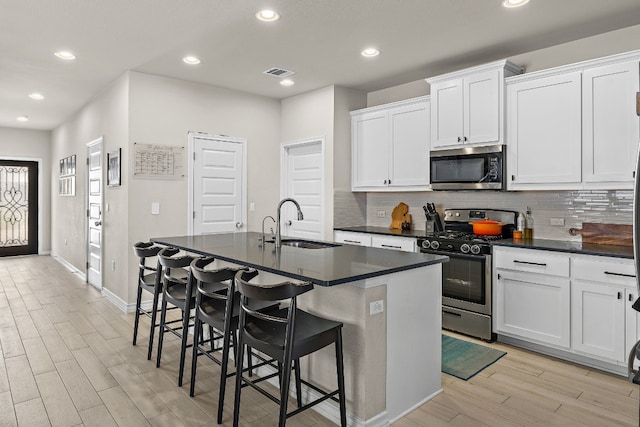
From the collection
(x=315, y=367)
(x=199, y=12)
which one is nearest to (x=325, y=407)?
(x=315, y=367)

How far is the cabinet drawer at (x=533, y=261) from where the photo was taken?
10.7ft

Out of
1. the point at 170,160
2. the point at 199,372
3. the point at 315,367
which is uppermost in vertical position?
the point at 170,160

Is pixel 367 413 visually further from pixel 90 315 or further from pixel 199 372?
pixel 90 315

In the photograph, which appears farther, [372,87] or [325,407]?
[372,87]

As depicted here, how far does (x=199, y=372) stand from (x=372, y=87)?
401cm

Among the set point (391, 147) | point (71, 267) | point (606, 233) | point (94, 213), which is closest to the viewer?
point (606, 233)

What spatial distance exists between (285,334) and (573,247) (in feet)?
8.25

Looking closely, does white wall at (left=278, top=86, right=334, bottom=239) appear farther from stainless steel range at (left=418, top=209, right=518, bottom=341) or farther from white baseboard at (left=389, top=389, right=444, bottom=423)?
white baseboard at (left=389, top=389, right=444, bottom=423)

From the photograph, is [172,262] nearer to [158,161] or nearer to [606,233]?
[158,161]

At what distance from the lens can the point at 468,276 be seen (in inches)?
150

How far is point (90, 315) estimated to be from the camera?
15.0 ft

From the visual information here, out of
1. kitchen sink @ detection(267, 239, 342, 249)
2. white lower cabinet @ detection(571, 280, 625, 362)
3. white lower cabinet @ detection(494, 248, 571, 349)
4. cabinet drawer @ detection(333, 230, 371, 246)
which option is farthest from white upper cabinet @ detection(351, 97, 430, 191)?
white lower cabinet @ detection(571, 280, 625, 362)

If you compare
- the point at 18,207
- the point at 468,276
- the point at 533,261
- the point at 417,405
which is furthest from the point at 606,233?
the point at 18,207

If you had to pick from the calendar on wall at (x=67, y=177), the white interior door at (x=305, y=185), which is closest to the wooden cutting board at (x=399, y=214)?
the white interior door at (x=305, y=185)
